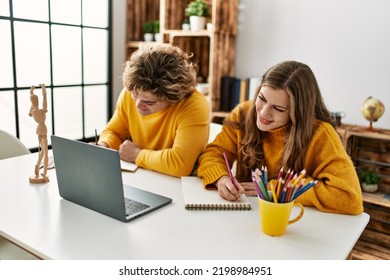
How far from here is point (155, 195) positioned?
1.19 metres

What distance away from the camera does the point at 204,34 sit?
274cm

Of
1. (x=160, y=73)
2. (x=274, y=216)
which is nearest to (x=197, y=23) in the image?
(x=160, y=73)

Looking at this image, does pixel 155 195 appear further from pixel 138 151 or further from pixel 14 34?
pixel 14 34

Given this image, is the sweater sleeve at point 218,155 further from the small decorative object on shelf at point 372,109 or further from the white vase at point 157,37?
the white vase at point 157,37

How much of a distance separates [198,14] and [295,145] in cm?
184

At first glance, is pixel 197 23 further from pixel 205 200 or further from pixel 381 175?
pixel 205 200

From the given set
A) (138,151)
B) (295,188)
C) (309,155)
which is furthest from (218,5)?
(295,188)

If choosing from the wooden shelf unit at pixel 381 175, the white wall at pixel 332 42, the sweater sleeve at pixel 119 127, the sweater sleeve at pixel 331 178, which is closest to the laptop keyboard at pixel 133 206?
the sweater sleeve at pixel 331 178

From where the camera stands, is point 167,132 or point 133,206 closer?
point 133,206

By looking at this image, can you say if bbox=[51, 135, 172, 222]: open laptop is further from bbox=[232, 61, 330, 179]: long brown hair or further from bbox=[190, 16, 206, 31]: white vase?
bbox=[190, 16, 206, 31]: white vase

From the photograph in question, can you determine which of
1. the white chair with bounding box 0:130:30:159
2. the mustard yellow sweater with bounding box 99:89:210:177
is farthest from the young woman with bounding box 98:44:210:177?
the white chair with bounding box 0:130:30:159

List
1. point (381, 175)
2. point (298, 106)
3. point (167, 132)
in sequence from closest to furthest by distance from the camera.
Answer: point (298, 106)
point (167, 132)
point (381, 175)

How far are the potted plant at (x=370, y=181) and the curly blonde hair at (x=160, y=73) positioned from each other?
4.60 ft
